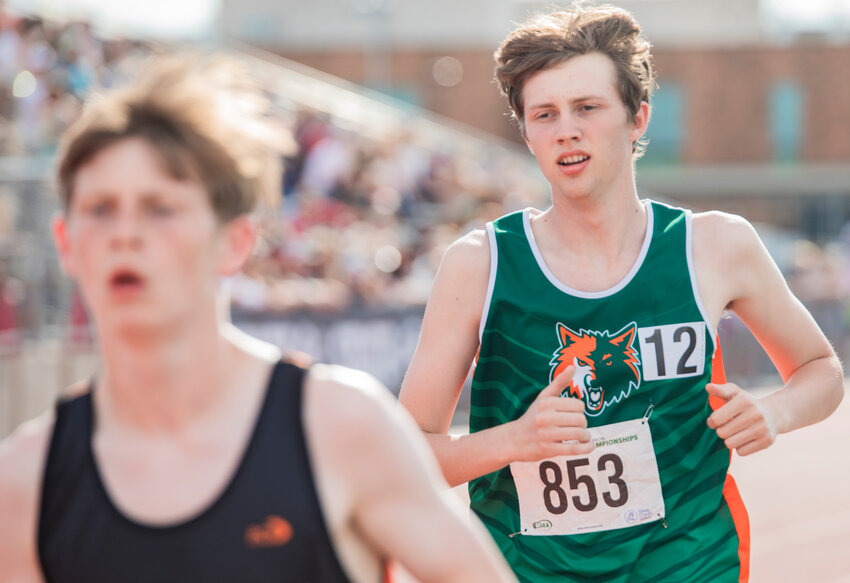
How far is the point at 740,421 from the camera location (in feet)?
9.94

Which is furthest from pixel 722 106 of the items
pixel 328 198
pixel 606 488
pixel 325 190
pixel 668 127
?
pixel 606 488

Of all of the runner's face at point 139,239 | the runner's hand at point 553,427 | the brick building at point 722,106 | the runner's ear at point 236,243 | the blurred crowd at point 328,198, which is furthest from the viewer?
the brick building at point 722,106

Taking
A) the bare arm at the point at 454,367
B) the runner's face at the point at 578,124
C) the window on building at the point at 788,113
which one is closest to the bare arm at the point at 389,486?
the bare arm at the point at 454,367

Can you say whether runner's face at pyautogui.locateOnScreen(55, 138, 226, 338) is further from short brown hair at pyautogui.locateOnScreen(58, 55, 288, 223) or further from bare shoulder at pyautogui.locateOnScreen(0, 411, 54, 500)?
bare shoulder at pyautogui.locateOnScreen(0, 411, 54, 500)

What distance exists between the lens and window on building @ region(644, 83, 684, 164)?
40.8 meters

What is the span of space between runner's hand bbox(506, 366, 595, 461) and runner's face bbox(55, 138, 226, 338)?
3.45 ft

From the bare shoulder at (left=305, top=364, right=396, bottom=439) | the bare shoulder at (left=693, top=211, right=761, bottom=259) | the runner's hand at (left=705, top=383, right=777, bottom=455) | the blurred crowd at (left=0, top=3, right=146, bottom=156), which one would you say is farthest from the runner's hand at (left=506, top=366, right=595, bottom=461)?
the blurred crowd at (left=0, top=3, right=146, bottom=156)

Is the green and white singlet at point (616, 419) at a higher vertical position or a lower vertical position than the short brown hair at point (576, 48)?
lower

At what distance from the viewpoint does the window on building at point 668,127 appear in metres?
40.8

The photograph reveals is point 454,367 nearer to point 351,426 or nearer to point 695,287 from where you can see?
point 695,287

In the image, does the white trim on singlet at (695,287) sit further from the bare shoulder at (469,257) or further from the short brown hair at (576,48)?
the bare shoulder at (469,257)

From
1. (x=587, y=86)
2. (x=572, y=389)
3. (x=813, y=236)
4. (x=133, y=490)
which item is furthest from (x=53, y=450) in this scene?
(x=813, y=236)

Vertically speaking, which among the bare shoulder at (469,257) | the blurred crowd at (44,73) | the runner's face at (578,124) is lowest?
the bare shoulder at (469,257)

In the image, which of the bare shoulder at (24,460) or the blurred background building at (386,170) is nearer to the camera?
the bare shoulder at (24,460)
